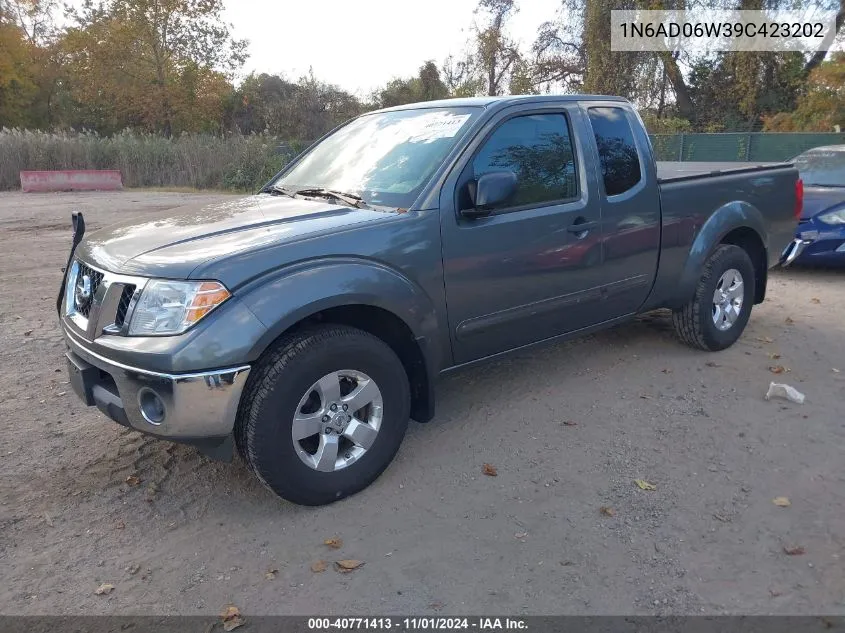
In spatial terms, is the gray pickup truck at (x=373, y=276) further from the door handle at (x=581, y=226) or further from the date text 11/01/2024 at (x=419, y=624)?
the date text 11/01/2024 at (x=419, y=624)

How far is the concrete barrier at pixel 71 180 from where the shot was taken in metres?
22.7

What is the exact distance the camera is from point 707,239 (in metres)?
5.04

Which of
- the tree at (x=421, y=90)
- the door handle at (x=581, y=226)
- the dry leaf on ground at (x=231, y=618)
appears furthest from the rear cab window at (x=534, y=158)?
the tree at (x=421, y=90)

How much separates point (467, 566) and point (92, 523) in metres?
1.78

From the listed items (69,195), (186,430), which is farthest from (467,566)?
(69,195)

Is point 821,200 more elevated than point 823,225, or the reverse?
point 821,200

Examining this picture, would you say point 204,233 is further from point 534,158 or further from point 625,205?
point 625,205

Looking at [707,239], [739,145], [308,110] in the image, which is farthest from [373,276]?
[308,110]

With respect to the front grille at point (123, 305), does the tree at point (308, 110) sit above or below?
above

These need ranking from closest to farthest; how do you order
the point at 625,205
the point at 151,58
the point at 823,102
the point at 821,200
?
→ the point at 625,205 < the point at 821,200 < the point at 823,102 < the point at 151,58

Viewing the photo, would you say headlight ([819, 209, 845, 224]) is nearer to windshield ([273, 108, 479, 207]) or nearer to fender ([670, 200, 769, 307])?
fender ([670, 200, 769, 307])

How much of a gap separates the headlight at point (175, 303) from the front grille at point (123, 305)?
0.12 m

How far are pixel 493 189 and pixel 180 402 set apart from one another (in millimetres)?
1830

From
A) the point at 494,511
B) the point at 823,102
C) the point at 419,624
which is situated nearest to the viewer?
the point at 419,624
